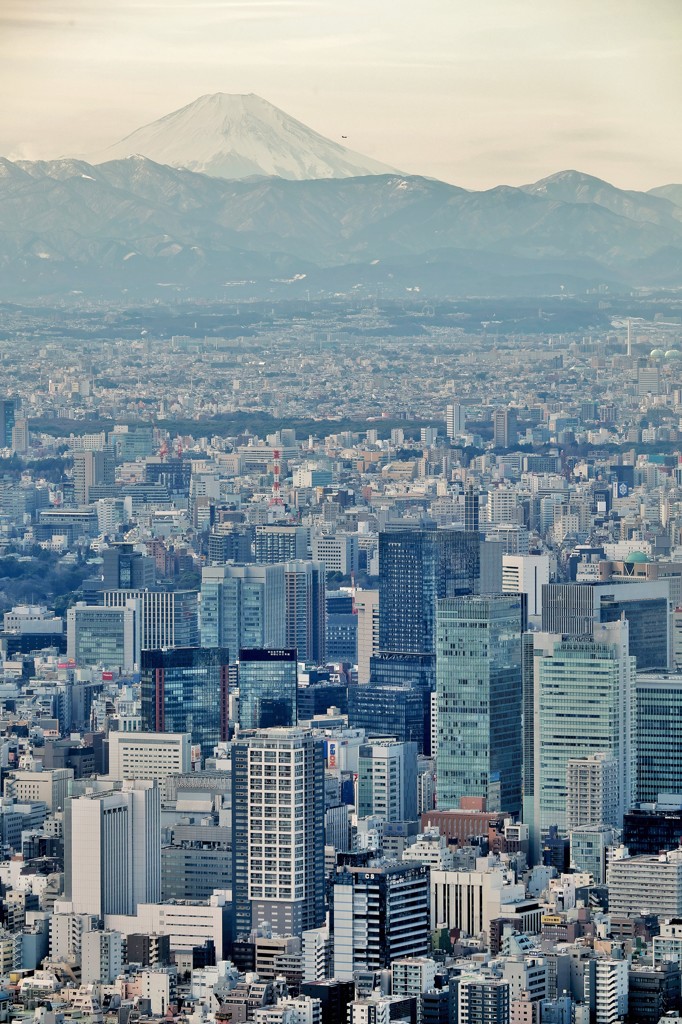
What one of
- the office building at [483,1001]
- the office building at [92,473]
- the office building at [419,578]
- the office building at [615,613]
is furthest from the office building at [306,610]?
the office building at [483,1001]

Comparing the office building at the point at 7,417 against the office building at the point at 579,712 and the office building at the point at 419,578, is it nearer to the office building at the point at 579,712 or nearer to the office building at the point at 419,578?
the office building at the point at 419,578

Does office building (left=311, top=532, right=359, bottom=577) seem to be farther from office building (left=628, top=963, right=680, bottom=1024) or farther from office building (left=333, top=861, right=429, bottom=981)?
office building (left=628, top=963, right=680, bottom=1024)

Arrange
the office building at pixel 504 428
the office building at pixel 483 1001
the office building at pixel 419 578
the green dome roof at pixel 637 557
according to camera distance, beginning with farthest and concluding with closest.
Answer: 1. the office building at pixel 504 428
2. the green dome roof at pixel 637 557
3. the office building at pixel 419 578
4. the office building at pixel 483 1001

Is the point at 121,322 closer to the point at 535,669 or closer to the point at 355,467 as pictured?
the point at 355,467

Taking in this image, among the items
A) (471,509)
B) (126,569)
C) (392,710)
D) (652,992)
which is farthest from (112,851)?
(471,509)

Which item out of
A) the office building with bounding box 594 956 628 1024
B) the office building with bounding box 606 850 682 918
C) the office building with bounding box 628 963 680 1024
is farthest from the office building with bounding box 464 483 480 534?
the office building with bounding box 594 956 628 1024

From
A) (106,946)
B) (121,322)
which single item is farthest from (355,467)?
(106,946)
